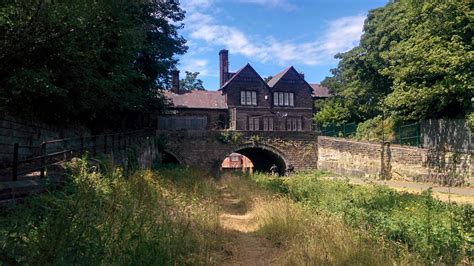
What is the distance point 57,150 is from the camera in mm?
14773

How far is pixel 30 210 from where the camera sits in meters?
5.88

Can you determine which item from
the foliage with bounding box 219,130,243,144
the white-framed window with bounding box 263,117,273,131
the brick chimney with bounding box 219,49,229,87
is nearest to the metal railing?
the foliage with bounding box 219,130,243,144

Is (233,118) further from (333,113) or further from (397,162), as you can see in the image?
(397,162)

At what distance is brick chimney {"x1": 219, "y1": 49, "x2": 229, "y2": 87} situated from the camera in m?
52.2

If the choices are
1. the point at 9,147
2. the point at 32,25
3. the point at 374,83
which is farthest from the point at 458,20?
the point at 9,147

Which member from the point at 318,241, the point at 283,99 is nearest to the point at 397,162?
the point at 318,241

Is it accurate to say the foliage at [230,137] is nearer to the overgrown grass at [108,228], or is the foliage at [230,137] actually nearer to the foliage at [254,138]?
the foliage at [254,138]

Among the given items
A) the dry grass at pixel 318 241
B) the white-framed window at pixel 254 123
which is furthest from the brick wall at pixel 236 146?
the dry grass at pixel 318 241

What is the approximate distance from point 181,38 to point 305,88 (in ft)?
79.4

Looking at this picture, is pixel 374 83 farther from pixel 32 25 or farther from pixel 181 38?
pixel 32 25

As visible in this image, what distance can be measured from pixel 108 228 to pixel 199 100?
4139 centimetres

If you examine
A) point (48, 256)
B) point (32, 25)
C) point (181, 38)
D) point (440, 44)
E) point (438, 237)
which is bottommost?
point (438, 237)

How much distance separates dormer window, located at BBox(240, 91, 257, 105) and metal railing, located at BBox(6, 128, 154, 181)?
819 inches

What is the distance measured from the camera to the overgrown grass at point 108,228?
12.7 feet
